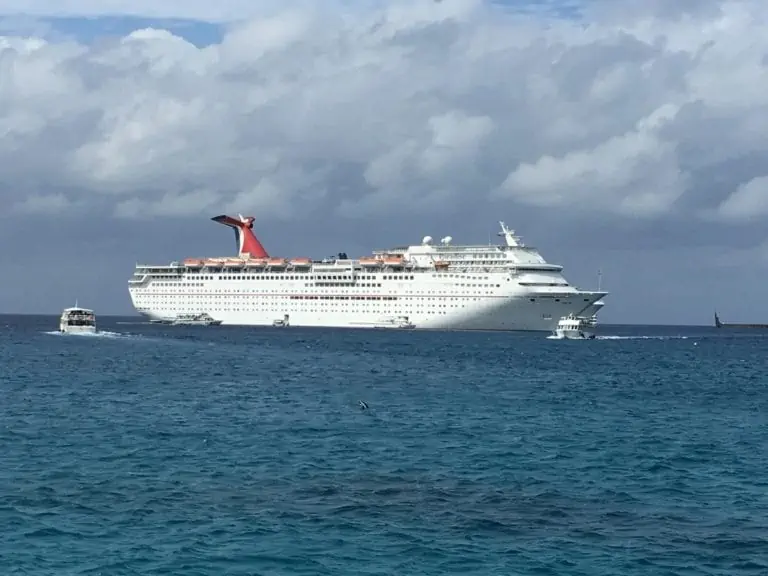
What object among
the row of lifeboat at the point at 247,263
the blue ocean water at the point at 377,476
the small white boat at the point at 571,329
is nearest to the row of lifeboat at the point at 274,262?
the row of lifeboat at the point at 247,263

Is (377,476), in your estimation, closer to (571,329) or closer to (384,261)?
(571,329)

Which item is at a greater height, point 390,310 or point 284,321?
point 390,310

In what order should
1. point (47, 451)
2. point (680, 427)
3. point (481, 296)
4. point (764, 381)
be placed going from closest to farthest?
point (47, 451) → point (680, 427) → point (764, 381) → point (481, 296)

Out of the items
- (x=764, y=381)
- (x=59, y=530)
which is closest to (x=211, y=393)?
(x=59, y=530)

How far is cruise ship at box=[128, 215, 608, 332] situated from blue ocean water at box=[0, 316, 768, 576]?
217ft

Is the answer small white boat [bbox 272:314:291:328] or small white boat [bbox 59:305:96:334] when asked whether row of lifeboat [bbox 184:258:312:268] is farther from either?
small white boat [bbox 59:305:96:334]

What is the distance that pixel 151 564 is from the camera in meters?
20.3

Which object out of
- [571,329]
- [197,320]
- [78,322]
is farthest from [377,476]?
[197,320]

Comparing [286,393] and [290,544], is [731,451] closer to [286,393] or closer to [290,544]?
[290,544]

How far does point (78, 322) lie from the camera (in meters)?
125

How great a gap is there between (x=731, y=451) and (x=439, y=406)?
1524 centimetres

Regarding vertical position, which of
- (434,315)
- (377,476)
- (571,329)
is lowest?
(377,476)

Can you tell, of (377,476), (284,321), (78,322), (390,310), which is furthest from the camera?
(284,321)

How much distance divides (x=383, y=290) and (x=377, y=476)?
107940mm
